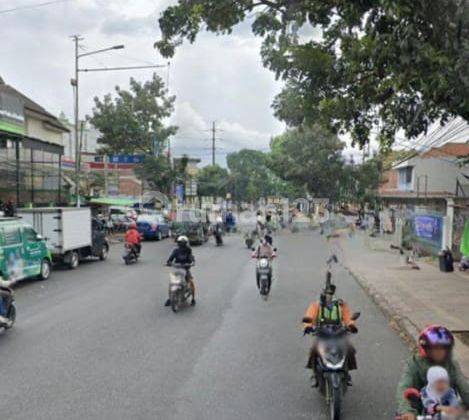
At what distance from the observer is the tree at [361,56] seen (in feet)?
19.6

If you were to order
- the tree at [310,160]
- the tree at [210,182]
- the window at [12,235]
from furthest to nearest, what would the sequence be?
the tree at [210,182] < the tree at [310,160] < the window at [12,235]

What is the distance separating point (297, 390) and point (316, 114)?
7.53 metres

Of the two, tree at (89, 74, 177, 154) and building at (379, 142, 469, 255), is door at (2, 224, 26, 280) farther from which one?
tree at (89, 74, 177, 154)

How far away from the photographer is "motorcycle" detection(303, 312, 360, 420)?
538 centimetres

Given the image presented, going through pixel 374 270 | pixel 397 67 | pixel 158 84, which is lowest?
pixel 374 270

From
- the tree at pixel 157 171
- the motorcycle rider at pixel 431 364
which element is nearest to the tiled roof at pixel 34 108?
the tree at pixel 157 171

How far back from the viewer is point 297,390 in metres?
6.35

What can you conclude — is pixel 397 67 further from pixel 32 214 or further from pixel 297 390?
pixel 32 214

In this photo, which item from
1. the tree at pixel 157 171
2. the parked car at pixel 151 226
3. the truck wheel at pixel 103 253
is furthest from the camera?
the tree at pixel 157 171

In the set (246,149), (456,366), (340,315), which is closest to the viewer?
(456,366)

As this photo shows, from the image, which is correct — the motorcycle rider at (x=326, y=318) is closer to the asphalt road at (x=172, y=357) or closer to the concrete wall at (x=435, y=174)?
the asphalt road at (x=172, y=357)

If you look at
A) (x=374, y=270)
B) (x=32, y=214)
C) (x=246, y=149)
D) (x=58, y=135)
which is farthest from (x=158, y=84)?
(x=246, y=149)

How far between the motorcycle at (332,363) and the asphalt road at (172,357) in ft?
0.88

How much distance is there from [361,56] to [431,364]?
285 inches
